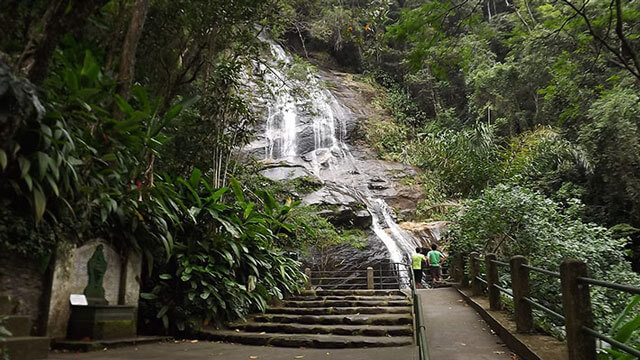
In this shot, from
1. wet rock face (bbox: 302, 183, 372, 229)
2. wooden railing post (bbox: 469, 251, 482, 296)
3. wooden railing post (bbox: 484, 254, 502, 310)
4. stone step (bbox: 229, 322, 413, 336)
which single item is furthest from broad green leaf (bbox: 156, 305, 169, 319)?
wet rock face (bbox: 302, 183, 372, 229)

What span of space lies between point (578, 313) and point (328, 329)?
3873 mm

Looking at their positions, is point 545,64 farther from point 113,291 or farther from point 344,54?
point 344,54

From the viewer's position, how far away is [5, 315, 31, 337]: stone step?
403cm

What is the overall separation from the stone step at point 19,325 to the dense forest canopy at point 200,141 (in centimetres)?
69

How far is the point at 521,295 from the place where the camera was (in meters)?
5.03

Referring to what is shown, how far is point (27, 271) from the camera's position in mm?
4586

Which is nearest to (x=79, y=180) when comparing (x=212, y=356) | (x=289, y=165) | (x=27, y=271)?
(x=27, y=271)

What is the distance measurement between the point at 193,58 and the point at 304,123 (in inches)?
559

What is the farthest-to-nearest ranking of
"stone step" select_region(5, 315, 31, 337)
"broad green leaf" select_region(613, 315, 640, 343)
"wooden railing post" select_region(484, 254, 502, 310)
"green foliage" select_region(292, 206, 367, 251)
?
"green foliage" select_region(292, 206, 367, 251) < "wooden railing post" select_region(484, 254, 502, 310) < "stone step" select_region(5, 315, 31, 337) < "broad green leaf" select_region(613, 315, 640, 343)

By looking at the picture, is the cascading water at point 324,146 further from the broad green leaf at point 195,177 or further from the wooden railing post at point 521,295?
the wooden railing post at point 521,295

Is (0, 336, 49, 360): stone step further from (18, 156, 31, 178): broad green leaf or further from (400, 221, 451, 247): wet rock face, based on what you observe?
(400, 221, 451, 247): wet rock face

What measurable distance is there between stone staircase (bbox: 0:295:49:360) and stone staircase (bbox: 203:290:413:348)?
8.43 ft

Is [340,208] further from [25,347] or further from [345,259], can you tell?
[25,347]

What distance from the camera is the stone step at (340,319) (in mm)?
6566
